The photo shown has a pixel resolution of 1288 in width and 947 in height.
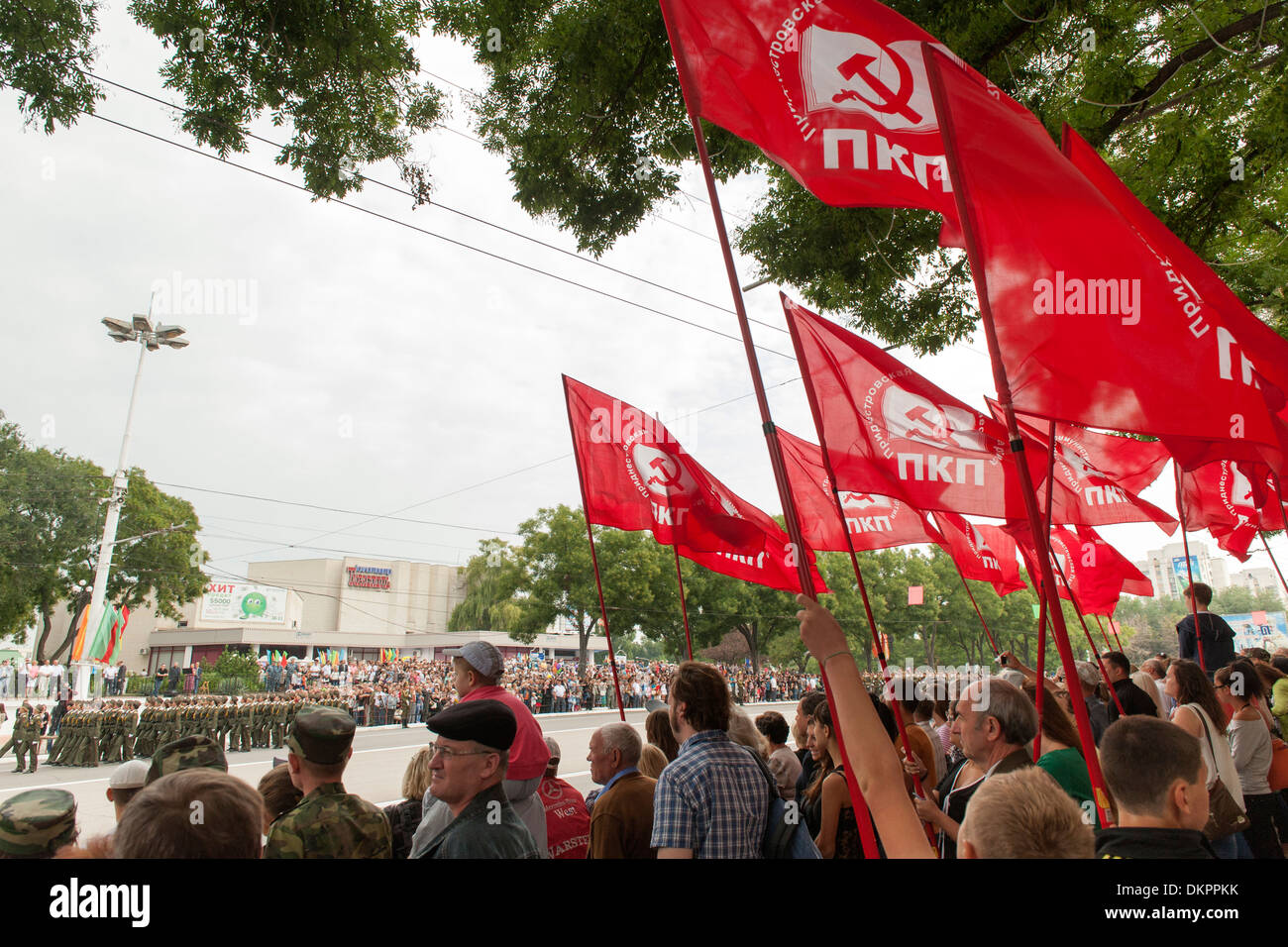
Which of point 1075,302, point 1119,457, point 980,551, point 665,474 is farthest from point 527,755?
point 980,551

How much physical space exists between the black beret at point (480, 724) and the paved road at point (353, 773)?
25.1ft

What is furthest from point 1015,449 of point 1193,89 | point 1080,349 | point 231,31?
point 1193,89

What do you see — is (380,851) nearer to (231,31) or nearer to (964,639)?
(231,31)

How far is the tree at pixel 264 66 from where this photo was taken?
4.61 meters

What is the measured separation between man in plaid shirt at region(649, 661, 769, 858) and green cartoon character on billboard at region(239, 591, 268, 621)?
199 feet

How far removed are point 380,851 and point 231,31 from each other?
4.77 metres

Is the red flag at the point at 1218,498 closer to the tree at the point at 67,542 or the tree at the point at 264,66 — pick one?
the tree at the point at 264,66

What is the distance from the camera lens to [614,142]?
6.14 metres

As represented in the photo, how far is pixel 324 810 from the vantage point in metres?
2.47

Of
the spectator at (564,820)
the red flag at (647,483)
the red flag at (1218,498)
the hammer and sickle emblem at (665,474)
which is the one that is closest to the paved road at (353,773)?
the red flag at (647,483)

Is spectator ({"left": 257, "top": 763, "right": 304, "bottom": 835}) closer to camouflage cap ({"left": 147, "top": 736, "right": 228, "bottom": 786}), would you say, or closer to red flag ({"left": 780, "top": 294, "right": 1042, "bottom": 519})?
camouflage cap ({"left": 147, "top": 736, "right": 228, "bottom": 786})

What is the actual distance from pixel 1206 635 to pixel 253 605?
5954 centimetres

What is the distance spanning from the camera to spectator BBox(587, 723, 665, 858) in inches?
138

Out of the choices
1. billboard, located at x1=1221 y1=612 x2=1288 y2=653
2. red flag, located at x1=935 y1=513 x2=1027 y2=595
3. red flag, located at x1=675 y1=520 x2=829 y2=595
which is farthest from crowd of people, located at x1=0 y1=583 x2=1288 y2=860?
billboard, located at x1=1221 y1=612 x2=1288 y2=653
